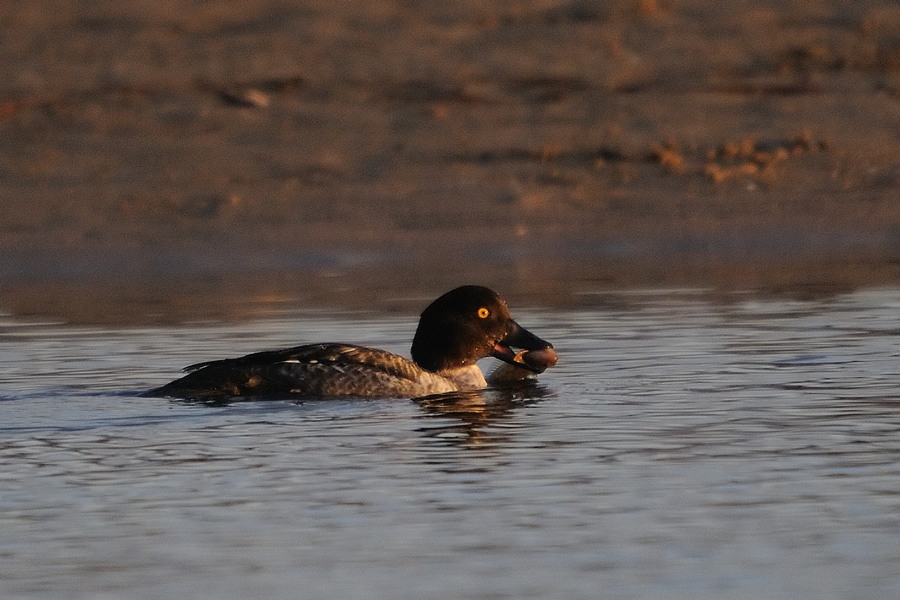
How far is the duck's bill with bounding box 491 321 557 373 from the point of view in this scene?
11773 millimetres

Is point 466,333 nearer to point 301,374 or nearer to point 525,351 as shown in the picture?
point 525,351

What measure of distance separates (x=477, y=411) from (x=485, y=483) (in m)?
2.54

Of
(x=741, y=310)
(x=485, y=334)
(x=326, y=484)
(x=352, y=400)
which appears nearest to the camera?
(x=326, y=484)

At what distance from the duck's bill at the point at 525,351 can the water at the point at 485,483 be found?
0.16 m

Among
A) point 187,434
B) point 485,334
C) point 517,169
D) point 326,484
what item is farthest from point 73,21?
point 326,484

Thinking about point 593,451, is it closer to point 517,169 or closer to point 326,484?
point 326,484

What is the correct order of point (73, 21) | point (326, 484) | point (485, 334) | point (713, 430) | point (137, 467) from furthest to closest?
1. point (73, 21)
2. point (485, 334)
3. point (713, 430)
4. point (137, 467)
5. point (326, 484)

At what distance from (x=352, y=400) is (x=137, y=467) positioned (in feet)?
8.05

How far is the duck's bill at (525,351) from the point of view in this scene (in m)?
11.8

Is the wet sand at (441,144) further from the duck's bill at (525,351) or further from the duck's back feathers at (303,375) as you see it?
the duck's back feathers at (303,375)

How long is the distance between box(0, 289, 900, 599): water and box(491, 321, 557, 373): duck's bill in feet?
0.54

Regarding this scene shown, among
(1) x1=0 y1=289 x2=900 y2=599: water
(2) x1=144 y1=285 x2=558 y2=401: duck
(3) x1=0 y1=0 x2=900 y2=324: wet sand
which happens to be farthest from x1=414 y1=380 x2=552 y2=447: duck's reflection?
(3) x1=0 y1=0 x2=900 y2=324: wet sand

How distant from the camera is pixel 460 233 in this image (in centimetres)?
2047

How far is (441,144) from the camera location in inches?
859
